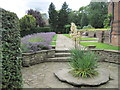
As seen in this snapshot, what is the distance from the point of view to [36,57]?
4.65 metres

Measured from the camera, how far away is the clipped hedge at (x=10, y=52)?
1758 millimetres

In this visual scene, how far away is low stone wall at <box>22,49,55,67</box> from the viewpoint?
4.29 metres

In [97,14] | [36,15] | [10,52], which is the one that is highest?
[97,14]

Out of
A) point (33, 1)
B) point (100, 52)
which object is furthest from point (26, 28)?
point (100, 52)

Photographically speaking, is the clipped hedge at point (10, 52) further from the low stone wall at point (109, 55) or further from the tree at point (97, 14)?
the tree at point (97, 14)

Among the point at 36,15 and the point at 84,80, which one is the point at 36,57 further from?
the point at 36,15

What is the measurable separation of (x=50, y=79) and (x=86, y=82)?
3.32 feet

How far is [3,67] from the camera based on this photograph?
1754 mm

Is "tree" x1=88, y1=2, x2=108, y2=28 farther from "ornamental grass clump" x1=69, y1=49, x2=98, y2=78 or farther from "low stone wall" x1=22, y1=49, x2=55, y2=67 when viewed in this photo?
"ornamental grass clump" x1=69, y1=49, x2=98, y2=78

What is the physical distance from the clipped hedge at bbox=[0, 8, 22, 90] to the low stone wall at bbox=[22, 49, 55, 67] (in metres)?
2.30

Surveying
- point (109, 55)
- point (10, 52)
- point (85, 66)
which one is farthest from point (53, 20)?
Answer: point (10, 52)

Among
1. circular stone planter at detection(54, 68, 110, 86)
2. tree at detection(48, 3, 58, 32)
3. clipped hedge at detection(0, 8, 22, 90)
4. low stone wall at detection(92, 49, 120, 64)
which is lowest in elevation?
circular stone planter at detection(54, 68, 110, 86)

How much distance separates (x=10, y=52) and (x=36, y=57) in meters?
2.85

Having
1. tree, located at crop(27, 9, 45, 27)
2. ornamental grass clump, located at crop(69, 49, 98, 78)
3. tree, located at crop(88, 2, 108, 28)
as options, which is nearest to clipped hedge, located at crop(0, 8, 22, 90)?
ornamental grass clump, located at crop(69, 49, 98, 78)
